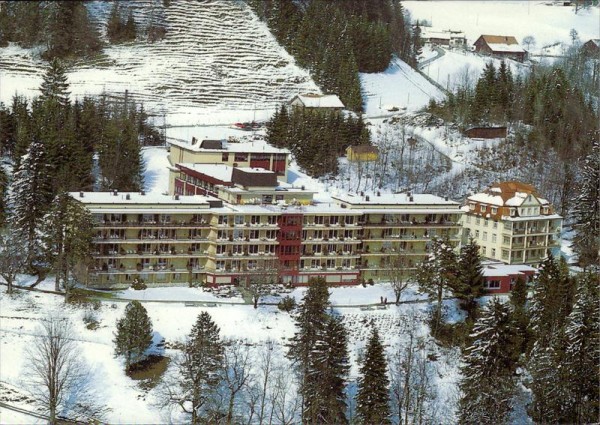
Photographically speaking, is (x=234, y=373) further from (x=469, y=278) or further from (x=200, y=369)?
(x=469, y=278)

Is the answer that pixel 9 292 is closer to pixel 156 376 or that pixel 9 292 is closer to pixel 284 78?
pixel 156 376

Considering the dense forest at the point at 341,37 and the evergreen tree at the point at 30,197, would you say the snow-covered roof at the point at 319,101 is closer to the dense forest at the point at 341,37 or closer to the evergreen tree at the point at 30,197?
the dense forest at the point at 341,37

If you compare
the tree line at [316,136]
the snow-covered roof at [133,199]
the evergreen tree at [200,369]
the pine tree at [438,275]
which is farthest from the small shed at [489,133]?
the evergreen tree at [200,369]

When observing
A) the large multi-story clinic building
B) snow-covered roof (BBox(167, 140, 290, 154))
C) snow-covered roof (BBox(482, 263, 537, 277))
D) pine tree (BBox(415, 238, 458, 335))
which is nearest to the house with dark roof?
snow-covered roof (BBox(167, 140, 290, 154))

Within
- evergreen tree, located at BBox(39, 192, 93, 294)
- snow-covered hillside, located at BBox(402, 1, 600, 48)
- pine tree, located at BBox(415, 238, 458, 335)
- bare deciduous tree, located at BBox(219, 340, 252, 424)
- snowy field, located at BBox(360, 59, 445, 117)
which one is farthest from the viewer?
snow-covered hillside, located at BBox(402, 1, 600, 48)

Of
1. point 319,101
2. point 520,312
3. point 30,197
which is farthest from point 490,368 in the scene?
point 319,101

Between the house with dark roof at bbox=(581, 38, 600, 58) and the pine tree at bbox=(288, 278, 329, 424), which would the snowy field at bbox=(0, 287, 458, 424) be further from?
the house with dark roof at bbox=(581, 38, 600, 58)
